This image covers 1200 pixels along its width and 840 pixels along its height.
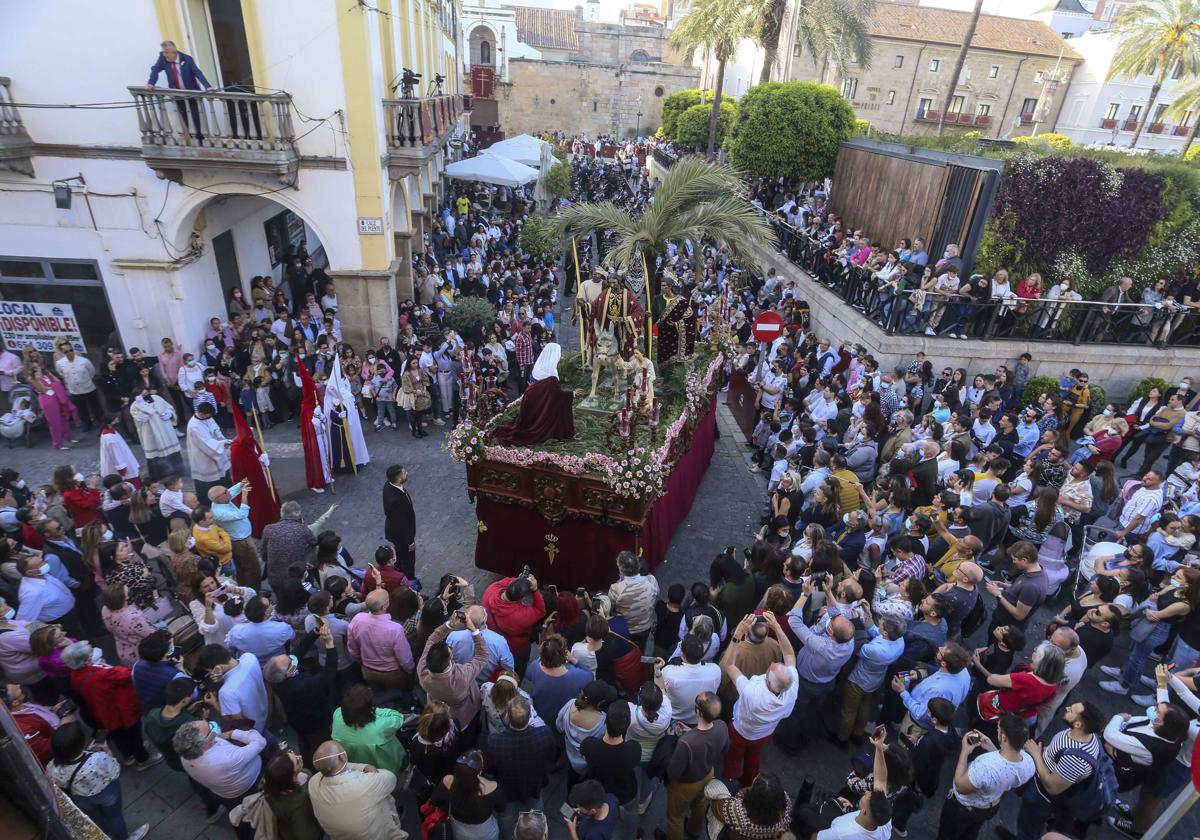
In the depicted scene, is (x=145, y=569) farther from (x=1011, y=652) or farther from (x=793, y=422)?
(x=793, y=422)

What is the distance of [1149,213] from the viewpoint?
1359cm

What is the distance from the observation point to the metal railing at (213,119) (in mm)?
10852

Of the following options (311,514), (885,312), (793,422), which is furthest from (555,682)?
(885,312)

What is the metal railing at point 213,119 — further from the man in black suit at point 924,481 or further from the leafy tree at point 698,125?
the leafy tree at point 698,125

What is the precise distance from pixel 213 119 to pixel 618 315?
8.46 metres

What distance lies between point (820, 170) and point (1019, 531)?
49.2 feet

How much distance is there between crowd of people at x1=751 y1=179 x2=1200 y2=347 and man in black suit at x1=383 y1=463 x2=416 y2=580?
970 centimetres

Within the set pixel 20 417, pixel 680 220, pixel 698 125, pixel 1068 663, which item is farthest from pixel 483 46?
pixel 1068 663

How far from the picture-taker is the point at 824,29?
23.1 m

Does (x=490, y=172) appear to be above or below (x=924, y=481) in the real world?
above

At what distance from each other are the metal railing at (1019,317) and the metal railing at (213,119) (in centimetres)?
1184

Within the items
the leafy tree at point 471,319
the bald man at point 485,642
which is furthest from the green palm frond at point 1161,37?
the bald man at point 485,642

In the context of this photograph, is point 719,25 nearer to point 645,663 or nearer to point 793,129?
point 793,129

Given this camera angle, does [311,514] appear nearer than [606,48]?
Yes
